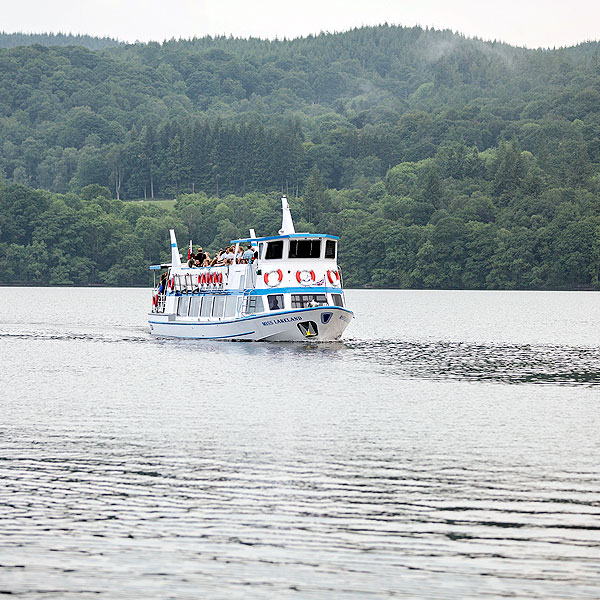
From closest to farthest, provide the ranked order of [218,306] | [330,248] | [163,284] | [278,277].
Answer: [278,277]
[330,248]
[218,306]
[163,284]

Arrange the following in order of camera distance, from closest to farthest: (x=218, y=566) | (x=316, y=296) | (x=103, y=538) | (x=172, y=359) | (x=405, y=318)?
1. (x=218, y=566)
2. (x=103, y=538)
3. (x=172, y=359)
4. (x=316, y=296)
5. (x=405, y=318)

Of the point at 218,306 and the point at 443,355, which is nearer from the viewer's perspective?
the point at 443,355

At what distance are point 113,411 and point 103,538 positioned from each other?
76.2 feet

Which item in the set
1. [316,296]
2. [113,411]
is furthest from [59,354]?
[113,411]

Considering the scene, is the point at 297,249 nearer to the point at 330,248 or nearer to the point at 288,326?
the point at 330,248

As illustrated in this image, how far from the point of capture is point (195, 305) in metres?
91.6

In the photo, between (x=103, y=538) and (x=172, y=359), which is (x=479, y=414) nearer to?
(x=103, y=538)

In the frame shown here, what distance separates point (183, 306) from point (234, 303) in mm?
10271

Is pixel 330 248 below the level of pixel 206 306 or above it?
above

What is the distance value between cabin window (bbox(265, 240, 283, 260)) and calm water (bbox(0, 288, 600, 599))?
1280 cm

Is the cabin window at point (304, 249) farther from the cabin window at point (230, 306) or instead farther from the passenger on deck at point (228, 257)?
the passenger on deck at point (228, 257)

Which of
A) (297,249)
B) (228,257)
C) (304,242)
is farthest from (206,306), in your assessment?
(304,242)

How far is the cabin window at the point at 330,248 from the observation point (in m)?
81.8

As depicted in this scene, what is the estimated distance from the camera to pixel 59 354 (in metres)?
81.9
